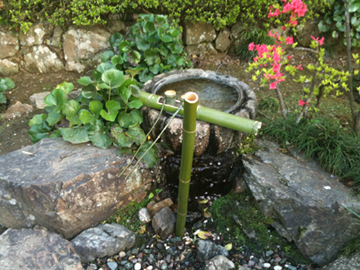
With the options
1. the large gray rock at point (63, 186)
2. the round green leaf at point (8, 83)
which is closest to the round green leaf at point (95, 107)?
the large gray rock at point (63, 186)

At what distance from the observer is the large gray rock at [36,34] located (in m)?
4.48

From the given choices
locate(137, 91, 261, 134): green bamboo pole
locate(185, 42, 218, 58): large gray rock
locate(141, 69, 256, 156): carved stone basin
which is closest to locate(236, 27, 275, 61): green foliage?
locate(185, 42, 218, 58): large gray rock

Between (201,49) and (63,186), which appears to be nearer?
(63,186)

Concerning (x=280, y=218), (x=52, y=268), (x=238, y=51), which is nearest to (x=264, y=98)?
(x=238, y=51)

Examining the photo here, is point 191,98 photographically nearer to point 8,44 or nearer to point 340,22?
point 8,44

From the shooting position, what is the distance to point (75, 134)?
2.60 meters

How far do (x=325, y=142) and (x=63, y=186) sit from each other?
2384 millimetres

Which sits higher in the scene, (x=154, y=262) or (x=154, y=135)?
(x=154, y=135)

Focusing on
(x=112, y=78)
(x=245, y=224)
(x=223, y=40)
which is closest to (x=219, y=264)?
(x=245, y=224)

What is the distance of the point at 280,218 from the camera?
8.02 feet

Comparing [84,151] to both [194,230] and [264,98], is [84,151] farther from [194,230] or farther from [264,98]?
[264,98]

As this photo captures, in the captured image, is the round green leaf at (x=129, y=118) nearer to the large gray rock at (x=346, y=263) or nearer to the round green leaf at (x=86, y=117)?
the round green leaf at (x=86, y=117)

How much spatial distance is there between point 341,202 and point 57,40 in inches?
181

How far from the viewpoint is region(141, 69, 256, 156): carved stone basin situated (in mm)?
2486
